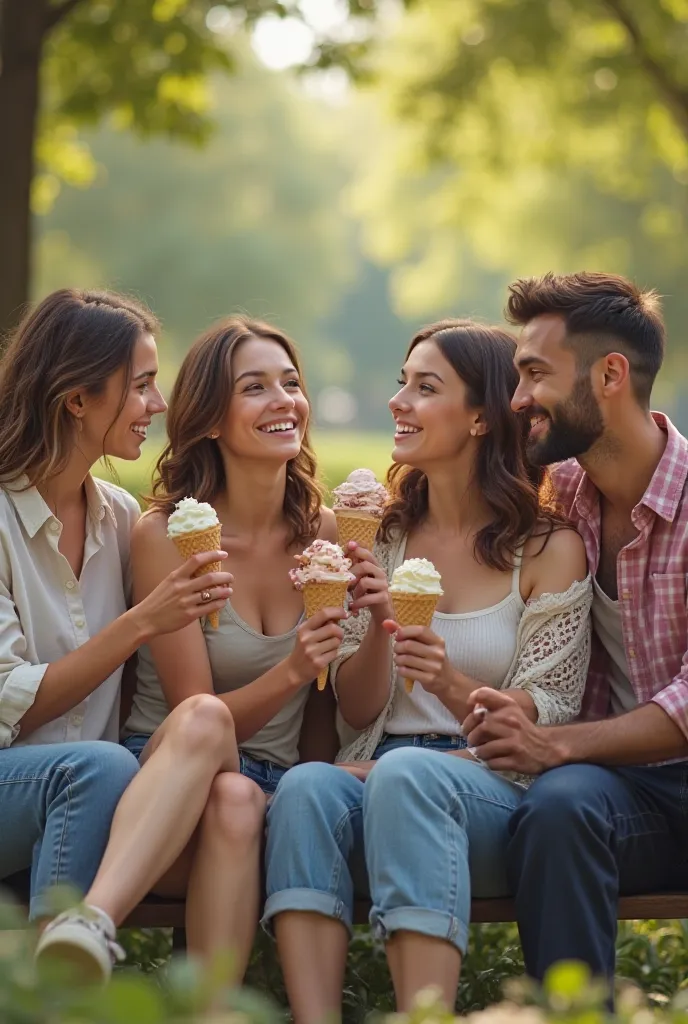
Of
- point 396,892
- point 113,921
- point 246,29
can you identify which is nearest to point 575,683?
point 396,892

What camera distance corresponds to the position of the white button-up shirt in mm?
3729

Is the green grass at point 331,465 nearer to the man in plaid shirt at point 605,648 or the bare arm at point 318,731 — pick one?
the bare arm at point 318,731

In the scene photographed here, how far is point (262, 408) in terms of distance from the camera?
14.0 feet

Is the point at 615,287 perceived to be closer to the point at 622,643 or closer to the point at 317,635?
the point at 622,643

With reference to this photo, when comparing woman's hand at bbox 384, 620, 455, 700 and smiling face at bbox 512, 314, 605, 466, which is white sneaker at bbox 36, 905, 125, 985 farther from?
smiling face at bbox 512, 314, 605, 466

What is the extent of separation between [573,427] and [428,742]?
1055mm

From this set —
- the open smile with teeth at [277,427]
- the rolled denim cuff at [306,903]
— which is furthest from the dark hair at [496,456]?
the rolled denim cuff at [306,903]

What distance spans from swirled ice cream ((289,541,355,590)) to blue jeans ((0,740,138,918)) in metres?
0.72

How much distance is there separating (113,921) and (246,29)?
7701mm

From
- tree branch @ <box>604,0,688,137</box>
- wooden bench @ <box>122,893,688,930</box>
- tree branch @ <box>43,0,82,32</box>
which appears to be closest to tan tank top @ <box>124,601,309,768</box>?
wooden bench @ <box>122,893,688,930</box>

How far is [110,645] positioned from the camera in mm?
3707

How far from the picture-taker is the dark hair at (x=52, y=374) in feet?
13.3

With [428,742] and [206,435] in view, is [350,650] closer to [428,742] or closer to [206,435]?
[428,742]

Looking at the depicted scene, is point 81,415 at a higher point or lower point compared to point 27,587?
higher
